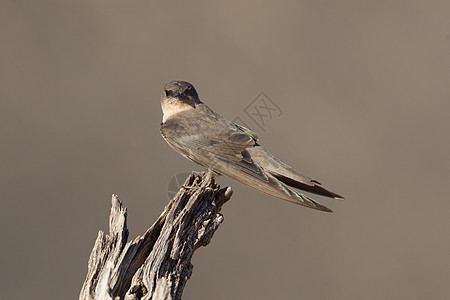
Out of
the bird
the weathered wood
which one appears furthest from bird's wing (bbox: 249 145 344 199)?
the weathered wood

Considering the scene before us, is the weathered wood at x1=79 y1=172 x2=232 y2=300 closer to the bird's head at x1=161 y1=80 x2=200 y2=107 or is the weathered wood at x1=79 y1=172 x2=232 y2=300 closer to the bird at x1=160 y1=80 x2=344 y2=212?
the bird at x1=160 y1=80 x2=344 y2=212

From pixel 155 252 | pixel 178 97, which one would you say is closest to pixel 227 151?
pixel 178 97

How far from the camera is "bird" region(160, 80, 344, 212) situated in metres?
5.82

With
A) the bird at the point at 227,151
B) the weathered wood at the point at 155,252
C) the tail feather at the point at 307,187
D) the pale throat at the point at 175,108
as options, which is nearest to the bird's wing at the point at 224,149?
the bird at the point at 227,151

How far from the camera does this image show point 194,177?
19.1 feet

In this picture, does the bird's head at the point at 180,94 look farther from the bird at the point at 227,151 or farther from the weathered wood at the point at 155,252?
the weathered wood at the point at 155,252

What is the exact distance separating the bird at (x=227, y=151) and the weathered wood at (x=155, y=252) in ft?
1.99

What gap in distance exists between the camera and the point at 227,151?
6078mm

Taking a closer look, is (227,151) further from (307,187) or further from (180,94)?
(180,94)

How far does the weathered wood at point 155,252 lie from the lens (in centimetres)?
468

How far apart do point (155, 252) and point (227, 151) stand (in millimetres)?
1574

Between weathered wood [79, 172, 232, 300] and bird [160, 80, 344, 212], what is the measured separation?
0.61 meters

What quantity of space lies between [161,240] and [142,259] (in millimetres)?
255

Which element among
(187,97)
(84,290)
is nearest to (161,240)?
(84,290)
